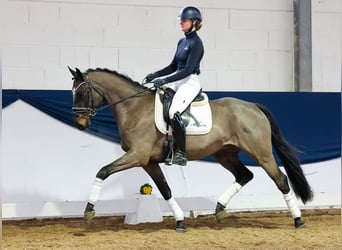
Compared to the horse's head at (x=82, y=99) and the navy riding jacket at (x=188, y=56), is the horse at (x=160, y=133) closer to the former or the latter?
the horse's head at (x=82, y=99)

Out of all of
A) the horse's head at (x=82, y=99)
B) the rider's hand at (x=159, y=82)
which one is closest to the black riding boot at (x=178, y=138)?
the rider's hand at (x=159, y=82)

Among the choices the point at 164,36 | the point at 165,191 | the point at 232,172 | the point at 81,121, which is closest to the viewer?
the point at 81,121

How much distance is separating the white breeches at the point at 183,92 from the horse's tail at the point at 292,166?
0.79 metres

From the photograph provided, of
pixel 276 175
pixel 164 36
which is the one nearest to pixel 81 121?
pixel 276 175

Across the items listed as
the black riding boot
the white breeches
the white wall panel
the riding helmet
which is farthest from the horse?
the white wall panel

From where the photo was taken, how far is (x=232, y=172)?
5.91m

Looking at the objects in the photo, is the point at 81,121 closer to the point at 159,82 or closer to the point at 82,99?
the point at 82,99

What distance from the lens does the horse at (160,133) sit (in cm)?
525

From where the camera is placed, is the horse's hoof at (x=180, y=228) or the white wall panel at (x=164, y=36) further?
the white wall panel at (x=164, y=36)

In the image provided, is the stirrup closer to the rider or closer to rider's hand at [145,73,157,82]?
the rider

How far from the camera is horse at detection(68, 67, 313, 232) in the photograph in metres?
5.25

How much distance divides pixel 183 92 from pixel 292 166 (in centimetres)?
140

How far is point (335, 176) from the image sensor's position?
24.1 ft

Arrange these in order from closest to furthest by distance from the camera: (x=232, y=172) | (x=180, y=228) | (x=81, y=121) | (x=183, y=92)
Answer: (x=81, y=121) < (x=183, y=92) < (x=180, y=228) < (x=232, y=172)
